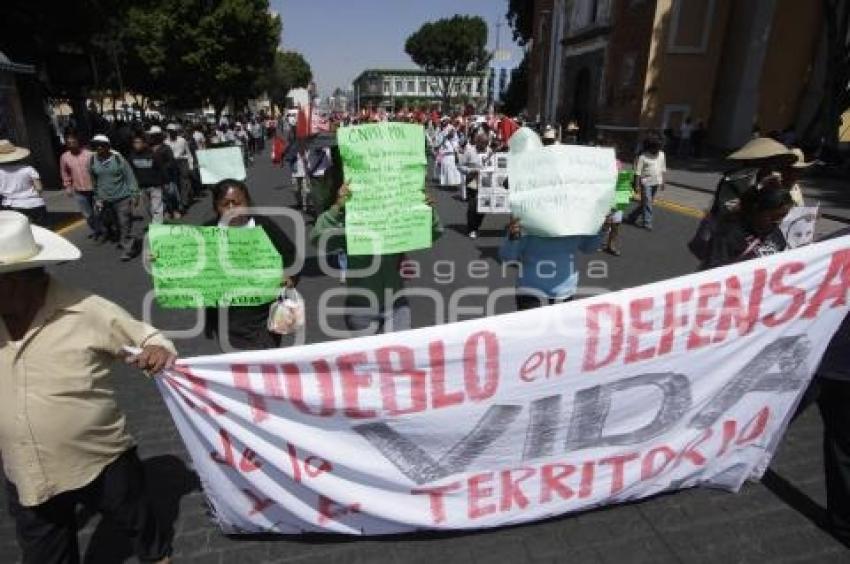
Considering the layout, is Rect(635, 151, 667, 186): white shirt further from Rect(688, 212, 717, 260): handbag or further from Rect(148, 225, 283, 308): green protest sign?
Rect(148, 225, 283, 308): green protest sign

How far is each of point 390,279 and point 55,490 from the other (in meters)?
2.00

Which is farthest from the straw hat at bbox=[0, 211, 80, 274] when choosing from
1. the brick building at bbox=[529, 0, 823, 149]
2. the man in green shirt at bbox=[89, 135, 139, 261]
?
the brick building at bbox=[529, 0, 823, 149]

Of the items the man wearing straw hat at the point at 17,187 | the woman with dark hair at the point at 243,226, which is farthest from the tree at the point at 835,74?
the man wearing straw hat at the point at 17,187

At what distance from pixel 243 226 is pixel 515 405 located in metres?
1.83

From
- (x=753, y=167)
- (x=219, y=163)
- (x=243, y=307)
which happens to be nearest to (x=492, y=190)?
(x=219, y=163)

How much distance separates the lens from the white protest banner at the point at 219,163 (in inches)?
364

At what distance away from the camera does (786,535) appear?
2.90 metres

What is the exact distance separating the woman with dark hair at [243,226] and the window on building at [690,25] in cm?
2738

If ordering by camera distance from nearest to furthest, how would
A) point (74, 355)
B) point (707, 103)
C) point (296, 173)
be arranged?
point (74, 355), point (296, 173), point (707, 103)

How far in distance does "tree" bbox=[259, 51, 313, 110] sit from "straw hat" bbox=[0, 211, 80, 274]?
6002 cm

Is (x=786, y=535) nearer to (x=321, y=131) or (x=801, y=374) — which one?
(x=801, y=374)

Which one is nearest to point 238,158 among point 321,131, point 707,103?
point 321,131

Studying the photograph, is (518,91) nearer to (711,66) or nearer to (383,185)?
(711,66)

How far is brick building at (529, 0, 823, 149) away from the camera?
79.8 ft
